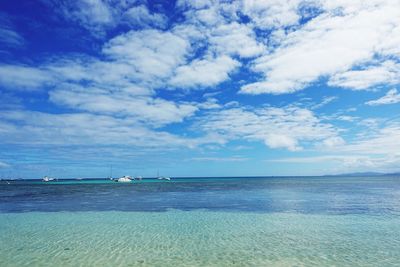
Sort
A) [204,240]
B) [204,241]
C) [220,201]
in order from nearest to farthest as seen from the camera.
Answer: [204,241] < [204,240] < [220,201]

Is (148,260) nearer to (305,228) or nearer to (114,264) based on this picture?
(114,264)

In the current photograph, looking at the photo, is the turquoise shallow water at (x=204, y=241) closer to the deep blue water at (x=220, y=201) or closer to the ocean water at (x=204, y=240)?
the ocean water at (x=204, y=240)

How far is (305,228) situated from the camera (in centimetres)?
2048

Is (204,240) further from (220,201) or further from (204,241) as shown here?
(220,201)

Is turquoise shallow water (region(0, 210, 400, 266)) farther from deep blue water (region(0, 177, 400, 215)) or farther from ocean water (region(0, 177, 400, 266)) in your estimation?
deep blue water (region(0, 177, 400, 215))

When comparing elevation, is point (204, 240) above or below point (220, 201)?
below

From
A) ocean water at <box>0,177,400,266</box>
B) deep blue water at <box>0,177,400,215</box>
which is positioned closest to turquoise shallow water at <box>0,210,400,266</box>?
ocean water at <box>0,177,400,266</box>

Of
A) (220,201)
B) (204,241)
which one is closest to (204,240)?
(204,241)

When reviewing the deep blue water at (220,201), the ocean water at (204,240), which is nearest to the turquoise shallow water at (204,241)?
the ocean water at (204,240)

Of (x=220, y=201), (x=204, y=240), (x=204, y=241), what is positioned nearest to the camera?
(x=204, y=241)

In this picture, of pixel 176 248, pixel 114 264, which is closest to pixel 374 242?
pixel 176 248

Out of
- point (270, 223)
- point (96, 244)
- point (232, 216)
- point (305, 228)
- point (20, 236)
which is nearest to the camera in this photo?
point (96, 244)

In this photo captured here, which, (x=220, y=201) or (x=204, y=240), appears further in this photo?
(x=220, y=201)

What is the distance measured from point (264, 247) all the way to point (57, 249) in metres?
10.5
